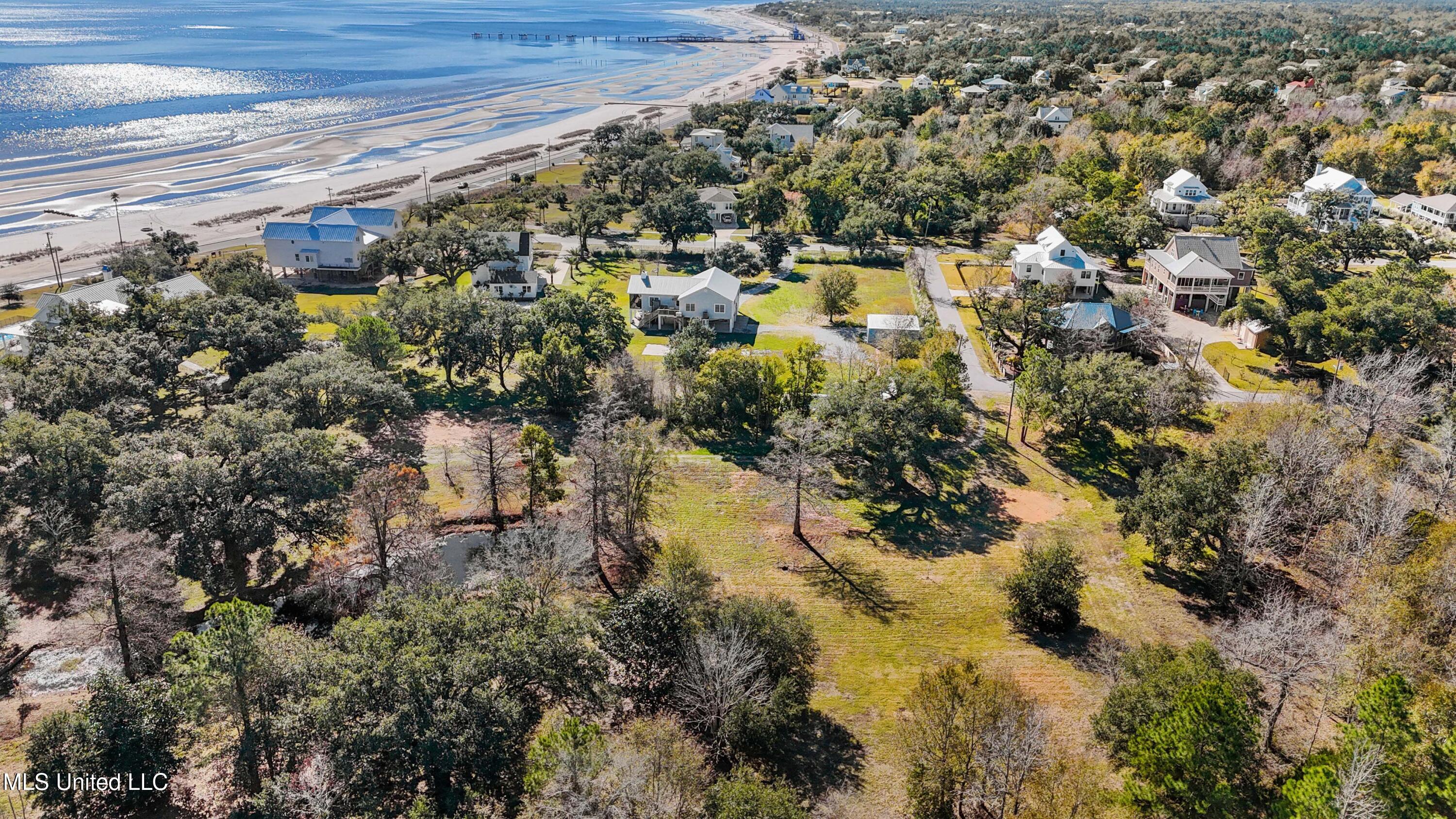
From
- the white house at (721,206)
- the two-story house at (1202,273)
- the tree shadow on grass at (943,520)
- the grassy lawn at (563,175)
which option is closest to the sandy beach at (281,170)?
the grassy lawn at (563,175)

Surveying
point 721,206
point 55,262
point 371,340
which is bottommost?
point 371,340

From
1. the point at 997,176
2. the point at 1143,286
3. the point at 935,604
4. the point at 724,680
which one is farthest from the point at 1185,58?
the point at 724,680

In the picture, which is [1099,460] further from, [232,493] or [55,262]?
[55,262]

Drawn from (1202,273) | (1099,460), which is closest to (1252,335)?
(1202,273)

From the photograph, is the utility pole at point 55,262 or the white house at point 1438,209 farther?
the white house at point 1438,209

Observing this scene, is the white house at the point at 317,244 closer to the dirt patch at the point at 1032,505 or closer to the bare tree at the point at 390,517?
the bare tree at the point at 390,517

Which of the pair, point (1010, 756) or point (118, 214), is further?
point (118, 214)
